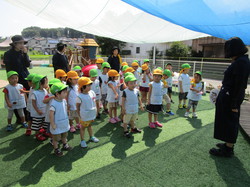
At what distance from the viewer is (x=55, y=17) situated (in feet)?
8.75

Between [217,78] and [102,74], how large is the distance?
896 cm

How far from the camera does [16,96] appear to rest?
426cm

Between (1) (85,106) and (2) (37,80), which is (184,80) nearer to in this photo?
(1) (85,106)

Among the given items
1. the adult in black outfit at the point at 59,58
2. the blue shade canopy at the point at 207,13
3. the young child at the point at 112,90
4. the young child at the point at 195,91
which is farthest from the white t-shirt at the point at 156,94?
the adult in black outfit at the point at 59,58

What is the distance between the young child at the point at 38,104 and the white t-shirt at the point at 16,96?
764 mm

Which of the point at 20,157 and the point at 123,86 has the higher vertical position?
the point at 123,86

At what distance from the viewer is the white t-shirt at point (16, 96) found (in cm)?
418

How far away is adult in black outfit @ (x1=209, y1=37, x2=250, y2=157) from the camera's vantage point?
2834mm


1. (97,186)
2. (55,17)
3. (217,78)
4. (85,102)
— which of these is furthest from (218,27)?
(217,78)

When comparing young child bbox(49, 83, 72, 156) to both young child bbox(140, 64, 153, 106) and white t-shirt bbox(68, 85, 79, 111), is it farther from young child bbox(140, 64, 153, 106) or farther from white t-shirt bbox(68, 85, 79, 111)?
young child bbox(140, 64, 153, 106)

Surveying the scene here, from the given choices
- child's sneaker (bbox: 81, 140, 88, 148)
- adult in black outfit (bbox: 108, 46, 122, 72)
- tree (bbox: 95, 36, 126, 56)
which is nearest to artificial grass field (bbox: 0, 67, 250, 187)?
child's sneaker (bbox: 81, 140, 88, 148)

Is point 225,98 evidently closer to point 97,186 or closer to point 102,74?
point 97,186

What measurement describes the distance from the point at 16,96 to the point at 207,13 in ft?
13.8

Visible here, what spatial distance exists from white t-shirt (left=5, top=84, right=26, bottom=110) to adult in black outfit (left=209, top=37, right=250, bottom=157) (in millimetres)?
4255
